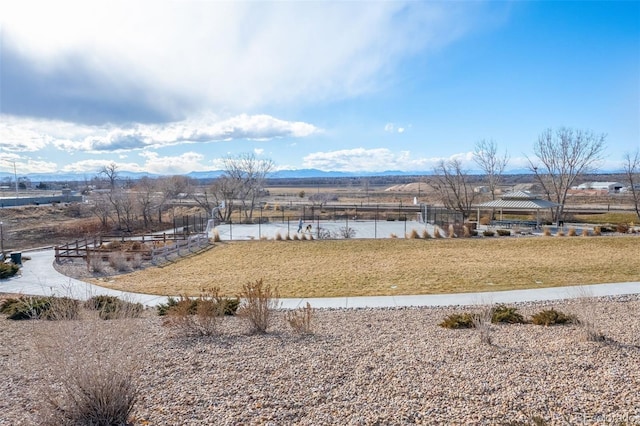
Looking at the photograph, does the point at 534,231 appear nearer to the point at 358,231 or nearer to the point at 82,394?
the point at 358,231

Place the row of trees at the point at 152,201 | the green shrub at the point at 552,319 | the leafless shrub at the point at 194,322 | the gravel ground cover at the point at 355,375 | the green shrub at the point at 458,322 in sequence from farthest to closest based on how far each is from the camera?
the row of trees at the point at 152,201 → the green shrub at the point at 552,319 → the green shrub at the point at 458,322 → the leafless shrub at the point at 194,322 → the gravel ground cover at the point at 355,375

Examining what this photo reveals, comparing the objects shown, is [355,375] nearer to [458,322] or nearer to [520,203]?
[458,322]

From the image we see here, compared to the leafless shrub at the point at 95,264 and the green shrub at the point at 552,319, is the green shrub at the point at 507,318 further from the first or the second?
the leafless shrub at the point at 95,264

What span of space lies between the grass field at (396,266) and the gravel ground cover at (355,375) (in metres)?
5.64

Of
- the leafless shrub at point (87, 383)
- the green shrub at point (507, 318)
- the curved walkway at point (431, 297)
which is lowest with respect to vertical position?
the curved walkway at point (431, 297)

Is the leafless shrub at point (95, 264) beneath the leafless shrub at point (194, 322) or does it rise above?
beneath

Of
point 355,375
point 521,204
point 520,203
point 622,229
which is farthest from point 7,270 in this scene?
point 622,229

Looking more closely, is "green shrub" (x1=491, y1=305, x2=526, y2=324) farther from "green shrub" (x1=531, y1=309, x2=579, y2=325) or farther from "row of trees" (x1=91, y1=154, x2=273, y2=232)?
"row of trees" (x1=91, y1=154, x2=273, y2=232)

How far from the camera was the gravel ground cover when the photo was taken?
4434mm

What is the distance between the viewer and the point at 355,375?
5449mm

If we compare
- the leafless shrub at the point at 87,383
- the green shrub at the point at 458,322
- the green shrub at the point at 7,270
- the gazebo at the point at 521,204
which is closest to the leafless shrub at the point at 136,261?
the green shrub at the point at 7,270

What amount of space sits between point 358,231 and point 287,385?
24764 mm

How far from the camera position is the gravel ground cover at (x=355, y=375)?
14.5ft

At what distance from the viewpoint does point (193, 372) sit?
5605 millimetres
